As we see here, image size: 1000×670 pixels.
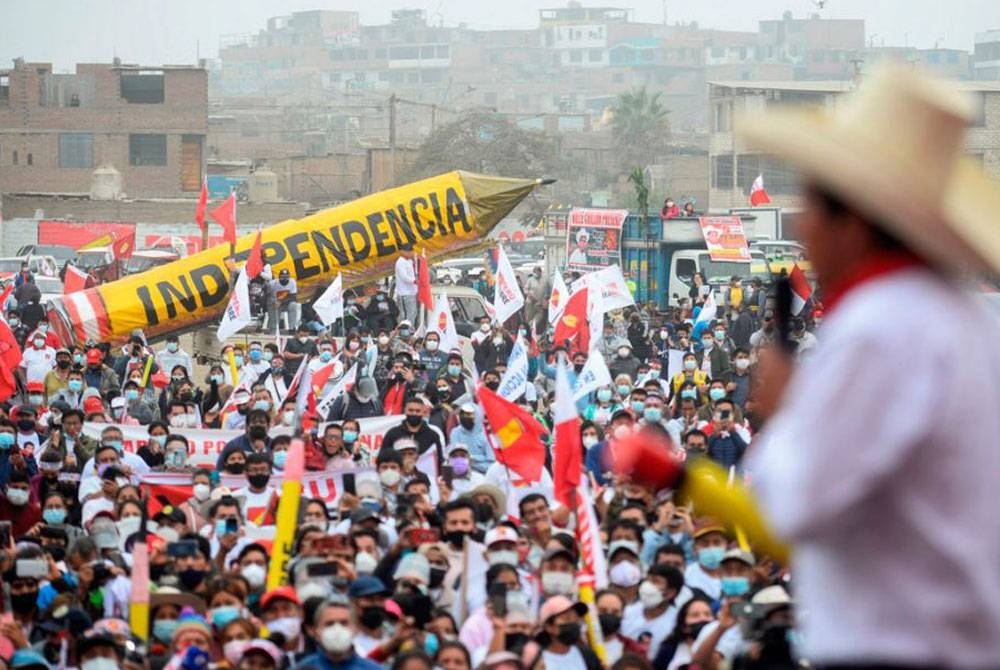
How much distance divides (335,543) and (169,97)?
67413 millimetres

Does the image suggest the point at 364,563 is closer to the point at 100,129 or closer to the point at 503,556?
the point at 503,556

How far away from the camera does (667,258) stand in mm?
35344

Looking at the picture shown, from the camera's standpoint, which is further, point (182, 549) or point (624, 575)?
point (182, 549)

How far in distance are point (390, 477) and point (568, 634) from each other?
15.8 ft

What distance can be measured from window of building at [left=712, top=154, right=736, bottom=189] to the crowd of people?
6070 centimetres

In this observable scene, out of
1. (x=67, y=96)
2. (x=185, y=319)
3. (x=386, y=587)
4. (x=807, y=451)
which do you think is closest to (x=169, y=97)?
(x=67, y=96)

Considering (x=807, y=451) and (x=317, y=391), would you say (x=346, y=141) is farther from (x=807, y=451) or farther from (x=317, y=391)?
(x=807, y=451)

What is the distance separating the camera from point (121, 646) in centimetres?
873

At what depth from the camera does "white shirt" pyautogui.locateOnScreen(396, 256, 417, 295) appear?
3125cm

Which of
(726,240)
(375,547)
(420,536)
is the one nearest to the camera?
(420,536)

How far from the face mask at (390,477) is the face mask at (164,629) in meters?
3.69

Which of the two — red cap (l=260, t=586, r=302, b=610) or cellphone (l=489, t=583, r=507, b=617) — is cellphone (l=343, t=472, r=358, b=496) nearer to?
cellphone (l=489, t=583, r=507, b=617)

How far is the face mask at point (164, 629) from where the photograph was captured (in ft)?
30.6

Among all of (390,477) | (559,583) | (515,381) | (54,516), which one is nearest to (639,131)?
(515,381)
